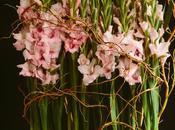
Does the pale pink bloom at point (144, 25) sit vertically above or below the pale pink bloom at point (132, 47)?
above

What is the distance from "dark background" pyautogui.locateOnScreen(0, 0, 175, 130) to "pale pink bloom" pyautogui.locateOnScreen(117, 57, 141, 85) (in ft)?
1.40

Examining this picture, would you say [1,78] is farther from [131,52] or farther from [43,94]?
[131,52]

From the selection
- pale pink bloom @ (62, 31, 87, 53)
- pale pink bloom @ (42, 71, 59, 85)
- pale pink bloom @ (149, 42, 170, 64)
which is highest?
pale pink bloom @ (62, 31, 87, 53)

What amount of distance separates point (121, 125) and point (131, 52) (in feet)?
0.53

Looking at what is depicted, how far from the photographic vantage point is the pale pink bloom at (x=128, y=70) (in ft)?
3.13

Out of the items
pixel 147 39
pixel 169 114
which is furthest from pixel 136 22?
pixel 169 114

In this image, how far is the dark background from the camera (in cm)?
135

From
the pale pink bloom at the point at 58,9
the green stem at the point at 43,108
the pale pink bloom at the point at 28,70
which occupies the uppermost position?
the pale pink bloom at the point at 58,9

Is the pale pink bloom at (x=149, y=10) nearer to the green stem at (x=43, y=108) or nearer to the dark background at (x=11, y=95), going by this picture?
the green stem at (x=43, y=108)

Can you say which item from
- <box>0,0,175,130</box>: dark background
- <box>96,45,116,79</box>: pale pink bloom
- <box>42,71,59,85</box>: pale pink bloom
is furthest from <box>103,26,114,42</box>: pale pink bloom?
<box>0,0,175,130</box>: dark background

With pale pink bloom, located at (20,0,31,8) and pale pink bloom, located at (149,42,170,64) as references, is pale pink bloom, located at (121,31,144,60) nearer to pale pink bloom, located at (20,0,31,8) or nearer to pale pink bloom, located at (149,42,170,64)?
pale pink bloom, located at (149,42,170,64)

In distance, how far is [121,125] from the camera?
3.28ft

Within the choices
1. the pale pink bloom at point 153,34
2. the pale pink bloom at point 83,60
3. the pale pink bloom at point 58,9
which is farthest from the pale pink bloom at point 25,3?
the pale pink bloom at point 153,34

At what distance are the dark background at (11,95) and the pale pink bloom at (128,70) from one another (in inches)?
16.8
